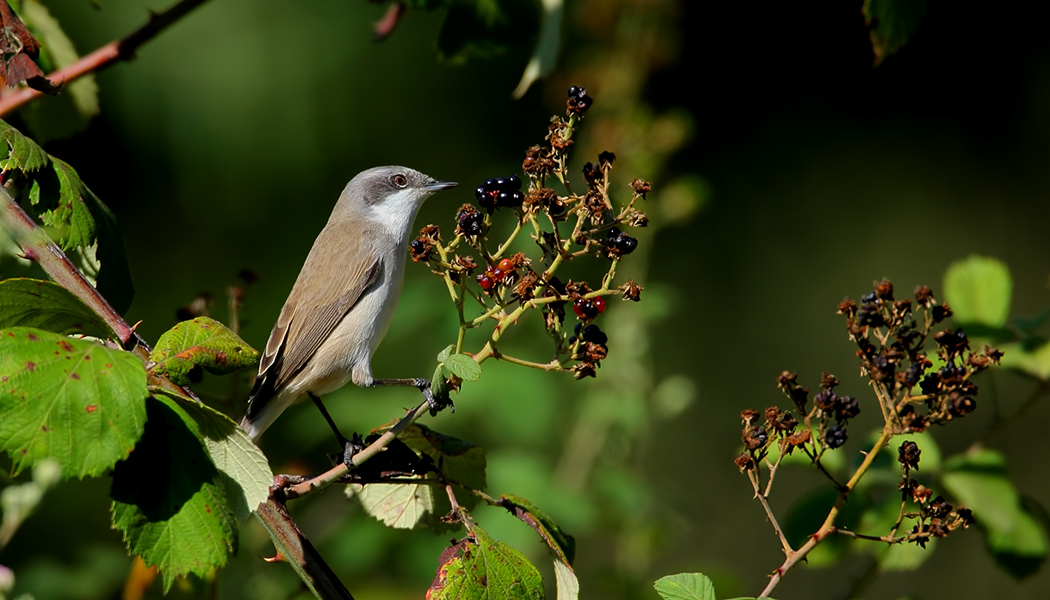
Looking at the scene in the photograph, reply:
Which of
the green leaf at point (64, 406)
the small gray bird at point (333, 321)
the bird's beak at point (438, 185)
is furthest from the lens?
the bird's beak at point (438, 185)

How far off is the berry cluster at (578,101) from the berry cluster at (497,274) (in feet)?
1.09

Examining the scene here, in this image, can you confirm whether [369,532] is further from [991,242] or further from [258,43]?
[991,242]

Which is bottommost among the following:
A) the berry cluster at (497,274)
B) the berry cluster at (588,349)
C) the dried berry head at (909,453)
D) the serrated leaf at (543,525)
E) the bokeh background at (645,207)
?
the bokeh background at (645,207)

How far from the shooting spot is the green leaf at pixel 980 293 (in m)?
2.85

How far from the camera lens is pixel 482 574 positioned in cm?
181

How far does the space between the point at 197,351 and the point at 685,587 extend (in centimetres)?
99

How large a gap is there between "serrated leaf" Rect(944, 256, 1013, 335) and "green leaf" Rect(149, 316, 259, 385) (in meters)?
2.09

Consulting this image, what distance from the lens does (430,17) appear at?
7156 millimetres

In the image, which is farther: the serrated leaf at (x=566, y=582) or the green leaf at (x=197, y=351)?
the serrated leaf at (x=566, y=582)

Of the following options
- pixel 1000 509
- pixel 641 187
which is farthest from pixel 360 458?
pixel 1000 509

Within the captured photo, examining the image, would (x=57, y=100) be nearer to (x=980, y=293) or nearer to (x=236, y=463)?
(x=236, y=463)

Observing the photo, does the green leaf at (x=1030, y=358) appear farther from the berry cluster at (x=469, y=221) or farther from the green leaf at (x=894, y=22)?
the berry cluster at (x=469, y=221)

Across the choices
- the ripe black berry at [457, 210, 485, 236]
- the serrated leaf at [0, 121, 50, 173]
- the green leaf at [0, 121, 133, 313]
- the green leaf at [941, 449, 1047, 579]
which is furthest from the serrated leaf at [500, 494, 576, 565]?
the green leaf at [941, 449, 1047, 579]

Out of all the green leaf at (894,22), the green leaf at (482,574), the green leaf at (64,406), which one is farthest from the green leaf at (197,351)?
the green leaf at (894,22)
